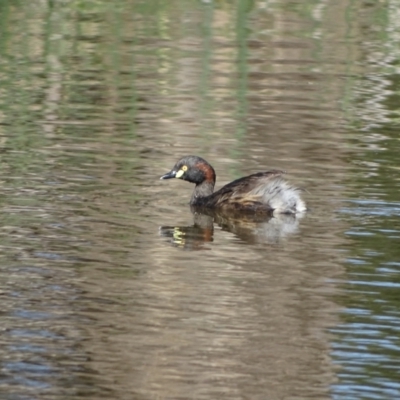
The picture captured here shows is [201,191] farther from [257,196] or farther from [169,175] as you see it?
[257,196]

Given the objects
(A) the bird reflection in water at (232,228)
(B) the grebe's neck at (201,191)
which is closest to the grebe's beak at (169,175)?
(B) the grebe's neck at (201,191)

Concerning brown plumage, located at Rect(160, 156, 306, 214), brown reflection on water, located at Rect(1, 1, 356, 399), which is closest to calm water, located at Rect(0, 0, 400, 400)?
brown reflection on water, located at Rect(1, 1, 356, 399)

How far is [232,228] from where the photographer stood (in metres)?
9.57

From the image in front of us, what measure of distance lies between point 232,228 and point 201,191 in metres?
0.98

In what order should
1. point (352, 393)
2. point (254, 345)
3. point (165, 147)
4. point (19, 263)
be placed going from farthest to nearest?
1. point (165, 147)
2. point (19, 263)
3. point (254, 345)
4. point (352, 393)

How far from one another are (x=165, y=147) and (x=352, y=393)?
20.7 ft

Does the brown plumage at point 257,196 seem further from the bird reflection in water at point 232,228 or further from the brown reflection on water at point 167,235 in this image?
the brown reflection on water at point 167,235

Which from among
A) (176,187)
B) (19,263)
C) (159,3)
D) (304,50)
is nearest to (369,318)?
(19,263)

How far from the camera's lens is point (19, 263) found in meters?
7.96

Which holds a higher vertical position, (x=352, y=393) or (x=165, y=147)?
(x=352, y=393)

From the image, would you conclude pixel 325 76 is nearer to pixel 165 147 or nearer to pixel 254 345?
pixel 165 147

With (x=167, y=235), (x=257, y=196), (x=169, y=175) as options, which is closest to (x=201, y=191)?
(x=169, y=175)

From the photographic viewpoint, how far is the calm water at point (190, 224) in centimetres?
625

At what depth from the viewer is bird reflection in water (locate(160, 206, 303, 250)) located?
8945 millimetres
